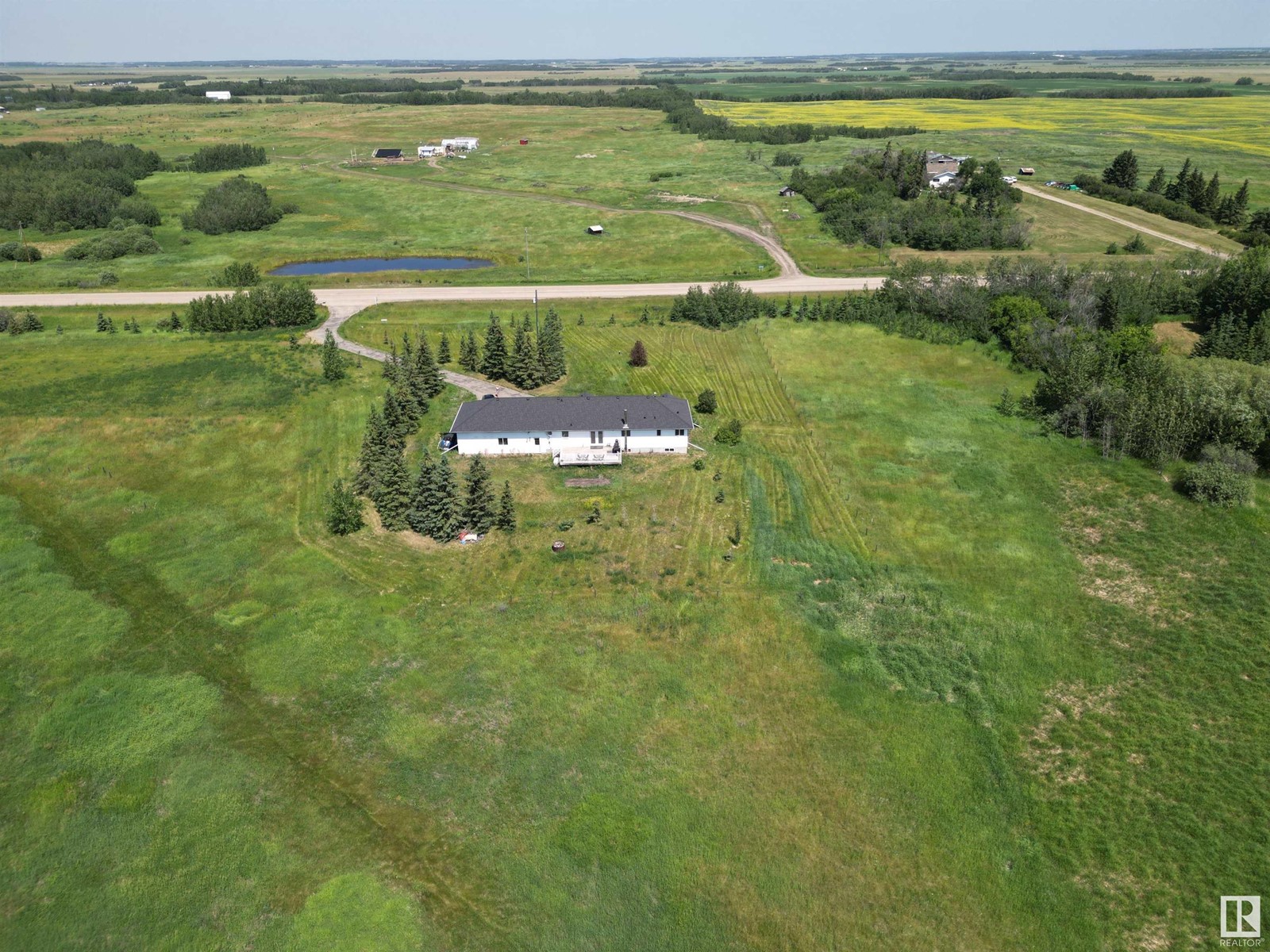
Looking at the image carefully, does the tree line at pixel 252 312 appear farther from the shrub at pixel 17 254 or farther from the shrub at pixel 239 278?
the shrub at pixel 17 254

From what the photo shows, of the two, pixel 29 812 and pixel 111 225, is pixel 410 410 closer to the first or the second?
pixel 29 812

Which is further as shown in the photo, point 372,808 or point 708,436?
point 708,436

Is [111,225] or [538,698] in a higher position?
[111,225]

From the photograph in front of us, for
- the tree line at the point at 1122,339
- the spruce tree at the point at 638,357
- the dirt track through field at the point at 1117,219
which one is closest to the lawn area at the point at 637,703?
the tree line at the point at 1122,339

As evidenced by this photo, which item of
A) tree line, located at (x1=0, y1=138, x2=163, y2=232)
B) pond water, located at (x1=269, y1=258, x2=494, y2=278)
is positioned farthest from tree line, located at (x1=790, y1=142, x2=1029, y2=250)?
tree line, located at (x1=0, y1=138, x2=163, y2=232)

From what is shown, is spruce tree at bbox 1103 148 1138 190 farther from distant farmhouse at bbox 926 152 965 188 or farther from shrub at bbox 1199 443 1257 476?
shrub at bbox 1199 443 1257 476

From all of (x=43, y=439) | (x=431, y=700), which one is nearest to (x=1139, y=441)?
(x=431, y=700)

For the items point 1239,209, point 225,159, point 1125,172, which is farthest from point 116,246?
point 1239,209
